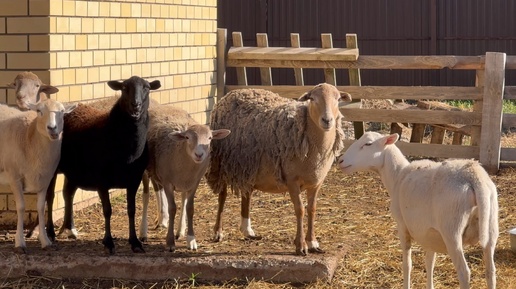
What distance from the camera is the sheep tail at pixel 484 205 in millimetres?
6984

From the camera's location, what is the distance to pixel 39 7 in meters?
10.0

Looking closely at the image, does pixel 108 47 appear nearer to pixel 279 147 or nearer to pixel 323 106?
pixel 279 147

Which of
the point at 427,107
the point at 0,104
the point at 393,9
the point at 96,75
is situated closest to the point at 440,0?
the point at 393,9

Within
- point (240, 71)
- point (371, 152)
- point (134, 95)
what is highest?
point (240, 71)

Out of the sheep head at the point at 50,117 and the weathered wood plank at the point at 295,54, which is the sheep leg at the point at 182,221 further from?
the weathered wood plank at the point at 295,54

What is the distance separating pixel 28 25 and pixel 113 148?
202 cm

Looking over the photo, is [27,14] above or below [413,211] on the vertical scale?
above

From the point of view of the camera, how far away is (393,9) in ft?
79.8

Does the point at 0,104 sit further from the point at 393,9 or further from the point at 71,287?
the point at 393,9

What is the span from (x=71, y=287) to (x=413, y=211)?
2.88 m

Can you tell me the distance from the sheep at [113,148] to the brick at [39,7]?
1438 millimetres

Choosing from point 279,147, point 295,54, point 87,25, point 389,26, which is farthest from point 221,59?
point 389,26

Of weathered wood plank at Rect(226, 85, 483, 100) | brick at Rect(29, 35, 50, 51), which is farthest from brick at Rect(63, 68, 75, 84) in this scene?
weathered wood plank at Rect(226, 85, 483, 100)

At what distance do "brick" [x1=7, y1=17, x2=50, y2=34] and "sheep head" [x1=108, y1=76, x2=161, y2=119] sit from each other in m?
1.57
